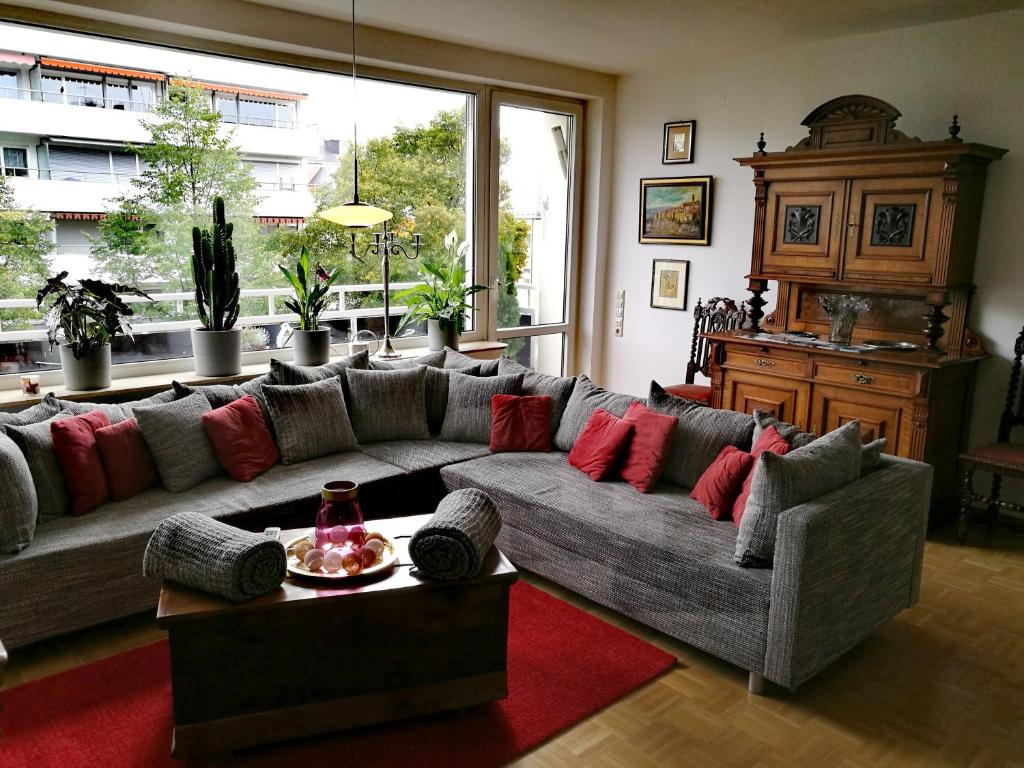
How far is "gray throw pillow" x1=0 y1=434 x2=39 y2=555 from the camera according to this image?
288 centimetres

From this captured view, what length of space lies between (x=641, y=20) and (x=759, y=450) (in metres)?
2.69

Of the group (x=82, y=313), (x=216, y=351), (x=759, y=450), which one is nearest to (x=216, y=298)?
(x=216, y=351)

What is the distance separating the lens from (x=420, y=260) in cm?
571

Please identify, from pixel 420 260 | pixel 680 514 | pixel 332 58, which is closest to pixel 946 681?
pixel 680 514

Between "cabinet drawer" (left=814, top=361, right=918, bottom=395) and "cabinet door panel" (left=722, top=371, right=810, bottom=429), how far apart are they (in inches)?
5.6

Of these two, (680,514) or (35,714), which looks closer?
(35,714)

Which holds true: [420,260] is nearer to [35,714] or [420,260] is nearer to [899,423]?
[899,423]

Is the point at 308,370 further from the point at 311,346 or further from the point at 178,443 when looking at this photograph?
the point at 178,443

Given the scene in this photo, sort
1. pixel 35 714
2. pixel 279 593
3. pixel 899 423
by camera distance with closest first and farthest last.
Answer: pixel 279 593 < pixel 35 714 < pixel 899 423

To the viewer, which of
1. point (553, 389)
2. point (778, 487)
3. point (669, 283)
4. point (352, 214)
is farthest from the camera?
point (669, 283)

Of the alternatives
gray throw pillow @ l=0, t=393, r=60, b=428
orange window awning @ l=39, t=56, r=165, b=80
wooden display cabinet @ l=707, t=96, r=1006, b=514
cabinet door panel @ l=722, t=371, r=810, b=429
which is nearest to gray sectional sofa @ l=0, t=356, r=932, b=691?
gray throw pillow @ l=0, t=393, r=60, b=428

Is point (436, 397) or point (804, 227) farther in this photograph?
point (804, 227)

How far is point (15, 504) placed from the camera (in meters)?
2.92

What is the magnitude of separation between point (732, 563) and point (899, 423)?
6.54 ft
